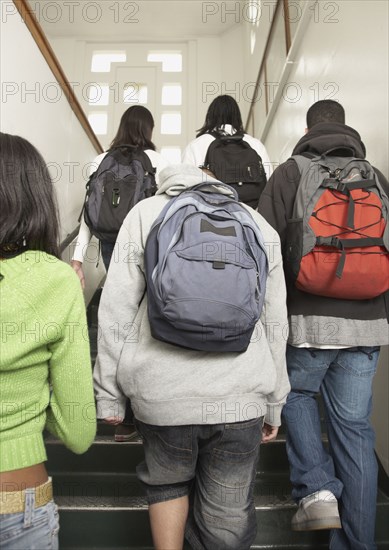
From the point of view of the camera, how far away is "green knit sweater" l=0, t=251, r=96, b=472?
88 cm

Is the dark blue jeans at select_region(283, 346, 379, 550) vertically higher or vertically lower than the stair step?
higher

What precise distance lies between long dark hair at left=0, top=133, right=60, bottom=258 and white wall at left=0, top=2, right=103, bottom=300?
66.2 inches

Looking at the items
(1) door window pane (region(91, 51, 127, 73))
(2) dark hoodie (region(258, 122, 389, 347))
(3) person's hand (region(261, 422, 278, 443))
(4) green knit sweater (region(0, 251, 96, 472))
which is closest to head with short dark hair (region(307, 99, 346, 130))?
(2) dark hoodie (region(258, 122, 389, 347))

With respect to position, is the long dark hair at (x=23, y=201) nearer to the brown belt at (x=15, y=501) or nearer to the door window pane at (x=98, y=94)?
the brown belt at (x=15, y=501)

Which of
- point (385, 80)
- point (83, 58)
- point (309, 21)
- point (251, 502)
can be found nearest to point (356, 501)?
point (251, 502)

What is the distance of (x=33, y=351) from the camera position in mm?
911

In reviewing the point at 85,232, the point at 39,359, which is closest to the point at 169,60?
the point at 85,232

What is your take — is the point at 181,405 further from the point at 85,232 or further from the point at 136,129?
the point at 136,129

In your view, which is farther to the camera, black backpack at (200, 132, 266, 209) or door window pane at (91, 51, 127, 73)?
door window pane at (91, 51, 127, 73)

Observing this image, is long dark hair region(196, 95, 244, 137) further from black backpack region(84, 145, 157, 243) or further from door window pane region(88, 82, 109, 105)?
door window pane region(88, 82, 109, 105)

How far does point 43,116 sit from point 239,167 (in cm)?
165

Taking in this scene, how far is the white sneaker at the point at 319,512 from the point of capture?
148cm

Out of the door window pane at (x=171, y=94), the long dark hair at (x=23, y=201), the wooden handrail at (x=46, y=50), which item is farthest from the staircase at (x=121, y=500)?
the door window pane at (x=171, y=94)

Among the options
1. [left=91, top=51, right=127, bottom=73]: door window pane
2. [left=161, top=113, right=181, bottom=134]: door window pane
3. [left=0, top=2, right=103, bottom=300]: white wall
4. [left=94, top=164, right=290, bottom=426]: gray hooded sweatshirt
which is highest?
[left=91, top=51, right=127, bottom=73]: door window pane
